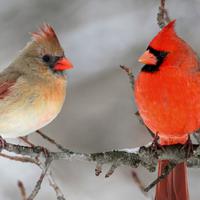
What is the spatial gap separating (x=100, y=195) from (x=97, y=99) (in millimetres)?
962

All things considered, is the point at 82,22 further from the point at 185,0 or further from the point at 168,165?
the point at 168,165

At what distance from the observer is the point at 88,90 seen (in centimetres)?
631

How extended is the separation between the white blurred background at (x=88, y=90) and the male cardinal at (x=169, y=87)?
2950mm

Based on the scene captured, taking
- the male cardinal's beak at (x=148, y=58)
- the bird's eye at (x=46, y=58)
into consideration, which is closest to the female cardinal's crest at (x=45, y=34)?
the bird's eye at (x=46, y=58)

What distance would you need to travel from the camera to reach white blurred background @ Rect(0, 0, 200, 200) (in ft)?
20.3

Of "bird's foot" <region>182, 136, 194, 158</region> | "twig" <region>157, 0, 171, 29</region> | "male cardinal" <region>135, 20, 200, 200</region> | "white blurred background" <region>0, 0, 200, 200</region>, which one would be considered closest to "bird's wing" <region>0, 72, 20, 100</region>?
"male cardinal" <region>135, 20, 200, 200</region>

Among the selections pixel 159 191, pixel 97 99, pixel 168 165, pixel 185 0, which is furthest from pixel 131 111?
pixel 168 165

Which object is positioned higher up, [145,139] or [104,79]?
[104,79]

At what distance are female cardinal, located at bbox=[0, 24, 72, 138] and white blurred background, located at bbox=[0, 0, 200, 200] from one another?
2773mm

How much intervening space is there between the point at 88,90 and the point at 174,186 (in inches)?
117

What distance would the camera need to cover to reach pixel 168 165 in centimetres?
Answer: 296

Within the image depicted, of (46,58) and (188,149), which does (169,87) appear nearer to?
(188,149)

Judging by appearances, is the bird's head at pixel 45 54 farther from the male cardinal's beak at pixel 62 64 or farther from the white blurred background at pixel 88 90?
the white blurred background at pixel 88 90

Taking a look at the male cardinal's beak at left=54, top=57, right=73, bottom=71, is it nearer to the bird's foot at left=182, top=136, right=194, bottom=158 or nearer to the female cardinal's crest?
the female cardinal's crest
